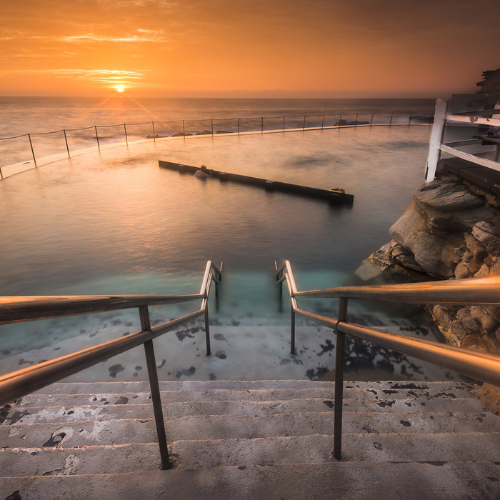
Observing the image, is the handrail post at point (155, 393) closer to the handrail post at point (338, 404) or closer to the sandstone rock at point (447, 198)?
the handrail post at point (338, 404)

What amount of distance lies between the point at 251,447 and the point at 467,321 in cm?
328

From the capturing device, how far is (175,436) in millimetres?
1728

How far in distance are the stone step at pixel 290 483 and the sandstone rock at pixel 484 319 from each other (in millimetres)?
2363

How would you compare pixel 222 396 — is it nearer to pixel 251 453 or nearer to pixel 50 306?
pixel 251 453

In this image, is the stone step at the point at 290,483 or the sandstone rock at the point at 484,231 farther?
the sandstone rock at the point at 484,231

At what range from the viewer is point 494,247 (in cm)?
384

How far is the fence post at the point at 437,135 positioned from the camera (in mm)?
5121

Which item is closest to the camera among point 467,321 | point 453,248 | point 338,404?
point 338,404

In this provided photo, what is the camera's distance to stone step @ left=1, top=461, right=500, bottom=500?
1.22 metres

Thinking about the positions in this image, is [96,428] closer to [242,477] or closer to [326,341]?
[242,477]

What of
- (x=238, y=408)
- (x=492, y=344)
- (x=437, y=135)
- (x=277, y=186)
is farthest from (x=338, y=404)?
(x=277, y=186)

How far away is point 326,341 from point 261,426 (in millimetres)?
2173

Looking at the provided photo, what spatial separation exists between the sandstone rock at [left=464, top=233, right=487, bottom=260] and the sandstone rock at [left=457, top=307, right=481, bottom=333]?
0.72m

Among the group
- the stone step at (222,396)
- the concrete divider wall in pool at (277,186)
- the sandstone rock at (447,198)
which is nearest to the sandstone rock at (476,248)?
the sandstone rock at (447,198)
